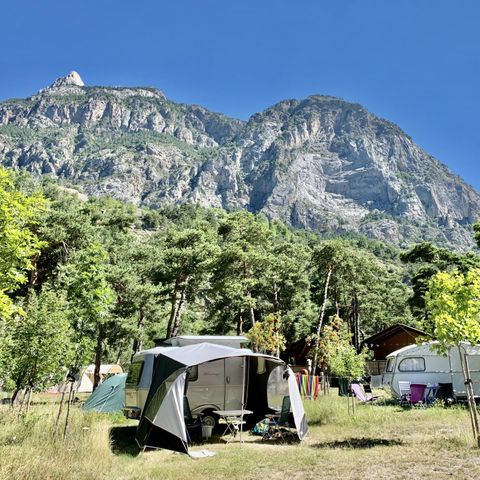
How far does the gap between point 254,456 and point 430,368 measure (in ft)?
37.4

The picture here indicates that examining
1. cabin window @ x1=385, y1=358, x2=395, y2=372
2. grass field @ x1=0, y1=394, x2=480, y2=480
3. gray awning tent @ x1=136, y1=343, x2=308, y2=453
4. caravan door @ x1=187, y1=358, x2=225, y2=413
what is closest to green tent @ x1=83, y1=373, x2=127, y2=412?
caravan door @ x1=187, y1=358, x2=225, y2=413

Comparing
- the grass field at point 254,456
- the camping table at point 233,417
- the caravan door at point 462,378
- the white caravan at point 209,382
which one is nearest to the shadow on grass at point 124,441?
the grass field at point 254,456

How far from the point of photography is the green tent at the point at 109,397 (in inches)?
597

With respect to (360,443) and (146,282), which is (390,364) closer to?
(360,443)

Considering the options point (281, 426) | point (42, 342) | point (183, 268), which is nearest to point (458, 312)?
point (281, 426)

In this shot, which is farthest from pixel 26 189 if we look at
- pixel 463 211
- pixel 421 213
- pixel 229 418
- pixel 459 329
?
pixel 463 211

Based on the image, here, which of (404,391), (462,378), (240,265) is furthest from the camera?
(240,265)

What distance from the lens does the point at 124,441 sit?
32.8ft

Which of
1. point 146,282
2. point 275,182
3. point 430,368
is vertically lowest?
point 430,368

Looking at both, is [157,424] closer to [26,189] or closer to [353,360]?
[353,360]

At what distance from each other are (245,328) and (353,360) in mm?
19025

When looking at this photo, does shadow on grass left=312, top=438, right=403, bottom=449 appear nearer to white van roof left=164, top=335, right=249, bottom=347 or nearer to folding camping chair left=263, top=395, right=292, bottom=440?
folding camping chair left=263, top=395, right=292, bottom=440

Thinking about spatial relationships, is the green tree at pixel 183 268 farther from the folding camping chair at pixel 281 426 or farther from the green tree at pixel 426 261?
the green tree at pixel 426 261

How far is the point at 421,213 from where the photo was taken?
180 meters
